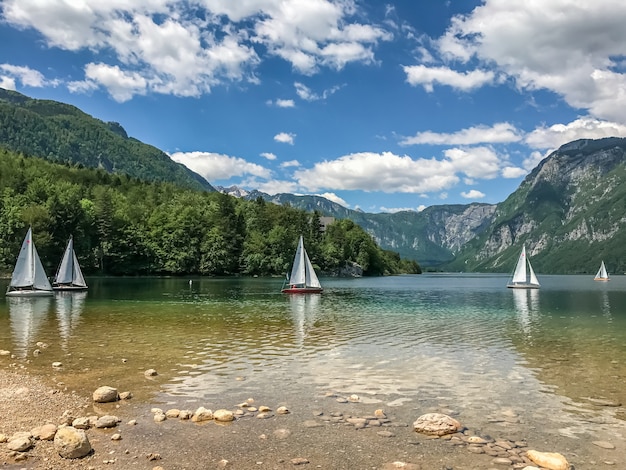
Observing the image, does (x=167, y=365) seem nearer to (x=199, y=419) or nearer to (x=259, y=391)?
(x=259, y=391)

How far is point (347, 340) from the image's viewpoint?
33156mm

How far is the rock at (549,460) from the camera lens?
1151 centimetres

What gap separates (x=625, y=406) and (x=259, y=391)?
45.2ft

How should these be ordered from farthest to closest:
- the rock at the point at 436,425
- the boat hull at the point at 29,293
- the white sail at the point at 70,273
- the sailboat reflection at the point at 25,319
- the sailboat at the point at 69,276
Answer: the white sail at the point at 70,273 < the sailboat at the point at 69,276 < the boat hull at the point at 29,293 < the sailboat reflection at the point at 25,319 < the rock at the point at 436,425

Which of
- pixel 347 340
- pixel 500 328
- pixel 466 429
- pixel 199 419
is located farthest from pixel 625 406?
pixel 500 328

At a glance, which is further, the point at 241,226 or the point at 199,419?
the point at 241,226

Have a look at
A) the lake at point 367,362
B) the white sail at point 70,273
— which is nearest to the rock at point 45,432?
the lake at point 367,362

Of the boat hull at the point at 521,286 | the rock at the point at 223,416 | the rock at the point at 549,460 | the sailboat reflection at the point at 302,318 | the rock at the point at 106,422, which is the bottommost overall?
the boat hull at the point at 521,286

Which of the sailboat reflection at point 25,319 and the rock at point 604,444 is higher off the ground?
the sailboat reflection at point 25,319

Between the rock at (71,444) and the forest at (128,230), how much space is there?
125444 mm

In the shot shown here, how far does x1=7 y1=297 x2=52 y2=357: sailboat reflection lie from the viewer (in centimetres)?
2955

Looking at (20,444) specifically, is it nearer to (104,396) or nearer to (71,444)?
(71,444)

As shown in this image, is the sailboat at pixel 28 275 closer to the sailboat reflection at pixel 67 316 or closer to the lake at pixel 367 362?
the sailboat reflection at pixel 67 316

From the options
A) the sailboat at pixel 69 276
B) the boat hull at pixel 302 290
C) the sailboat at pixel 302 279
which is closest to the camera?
the sailboat at pixel 69 276
